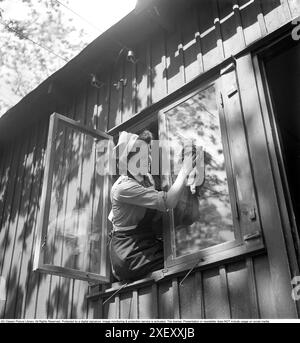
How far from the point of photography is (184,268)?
385 cm

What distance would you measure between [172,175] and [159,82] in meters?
1.19

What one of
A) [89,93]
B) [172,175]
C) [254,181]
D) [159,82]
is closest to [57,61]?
[89,93]

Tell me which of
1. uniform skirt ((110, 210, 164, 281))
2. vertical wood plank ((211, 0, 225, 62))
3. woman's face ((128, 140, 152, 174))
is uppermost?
vertical wood plank ((211, 0, 225, 62))

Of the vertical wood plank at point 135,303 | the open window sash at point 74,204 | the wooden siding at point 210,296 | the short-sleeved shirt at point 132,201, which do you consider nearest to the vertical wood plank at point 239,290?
the wooden siding at point 210,296

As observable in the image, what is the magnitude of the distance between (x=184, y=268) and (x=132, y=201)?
837 mm

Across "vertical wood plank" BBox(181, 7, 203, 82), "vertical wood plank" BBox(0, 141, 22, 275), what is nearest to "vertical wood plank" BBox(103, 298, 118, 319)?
"vertical wood plank" BBox(181, 7, 203, 82)

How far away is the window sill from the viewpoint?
344 centimetres

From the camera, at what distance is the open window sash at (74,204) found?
4.32 metres

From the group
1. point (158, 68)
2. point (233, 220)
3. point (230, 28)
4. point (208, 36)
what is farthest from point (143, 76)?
point (233, 220)

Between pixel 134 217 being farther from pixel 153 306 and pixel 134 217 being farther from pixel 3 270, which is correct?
pixel 3 270

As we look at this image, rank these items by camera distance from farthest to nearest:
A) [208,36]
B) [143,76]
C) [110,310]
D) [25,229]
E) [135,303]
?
[25,229], [143,76], [208,36], [110,310], [135,303]

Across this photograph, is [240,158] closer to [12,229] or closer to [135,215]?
[135,215]

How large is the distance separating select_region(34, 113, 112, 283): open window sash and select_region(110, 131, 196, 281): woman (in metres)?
0.22

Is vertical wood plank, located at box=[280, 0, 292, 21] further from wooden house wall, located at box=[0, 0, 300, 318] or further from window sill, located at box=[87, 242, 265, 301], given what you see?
window sill, located at box=[87, 242, 265, 301]
